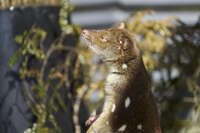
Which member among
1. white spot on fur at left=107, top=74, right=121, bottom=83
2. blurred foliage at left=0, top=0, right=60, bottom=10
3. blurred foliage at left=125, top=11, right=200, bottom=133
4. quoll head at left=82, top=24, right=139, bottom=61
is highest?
blurred foliage at left=0, top=0, right=60, bottom=10

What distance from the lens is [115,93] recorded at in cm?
74

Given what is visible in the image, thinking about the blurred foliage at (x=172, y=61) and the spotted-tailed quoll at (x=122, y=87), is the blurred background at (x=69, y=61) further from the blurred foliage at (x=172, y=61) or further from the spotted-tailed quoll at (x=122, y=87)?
the spotted-tailed quoll at (x=122, y=87)

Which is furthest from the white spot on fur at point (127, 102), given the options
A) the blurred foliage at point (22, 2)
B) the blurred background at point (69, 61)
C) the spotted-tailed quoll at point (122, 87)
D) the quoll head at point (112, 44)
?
the blurred foliage at point (22, 2)

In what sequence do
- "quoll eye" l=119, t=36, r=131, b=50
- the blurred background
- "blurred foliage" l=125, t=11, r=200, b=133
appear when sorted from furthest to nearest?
"blurred foliage" l=125, t=11, r=200, b=133 → the blurred background → "quoll eye" l=119, t=36, r=131, b=50

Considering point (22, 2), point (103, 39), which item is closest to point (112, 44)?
point (103, 39)

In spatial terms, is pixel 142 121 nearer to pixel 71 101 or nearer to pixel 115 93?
pixel 115 93

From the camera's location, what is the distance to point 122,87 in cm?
75

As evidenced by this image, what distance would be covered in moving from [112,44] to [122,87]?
0.11 metres

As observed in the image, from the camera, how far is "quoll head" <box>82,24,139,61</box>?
0.74 meters

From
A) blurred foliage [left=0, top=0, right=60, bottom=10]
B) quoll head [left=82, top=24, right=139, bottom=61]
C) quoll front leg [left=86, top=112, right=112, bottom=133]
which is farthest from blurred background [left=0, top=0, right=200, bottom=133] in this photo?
quoll head [left=82, top=24, right=139, bottom=61]

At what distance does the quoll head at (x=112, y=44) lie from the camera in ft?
2.42

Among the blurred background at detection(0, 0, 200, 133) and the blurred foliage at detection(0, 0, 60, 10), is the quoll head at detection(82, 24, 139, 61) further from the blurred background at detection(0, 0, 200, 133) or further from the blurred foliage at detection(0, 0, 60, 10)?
the blurred foliage at detection(0, 0, 60, 10)

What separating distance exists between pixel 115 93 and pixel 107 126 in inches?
3.4

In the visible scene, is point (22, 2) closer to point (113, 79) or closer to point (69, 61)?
point (69, 61)
